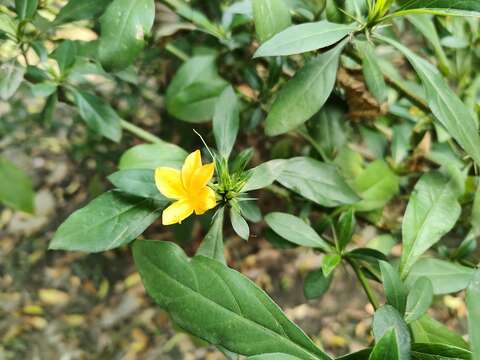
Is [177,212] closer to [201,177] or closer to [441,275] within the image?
[201,177]

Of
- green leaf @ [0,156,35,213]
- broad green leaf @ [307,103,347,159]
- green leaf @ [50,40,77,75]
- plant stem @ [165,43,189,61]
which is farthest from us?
green leaf @ [0,156,35,213]

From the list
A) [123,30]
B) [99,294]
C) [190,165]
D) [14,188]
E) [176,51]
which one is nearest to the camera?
[190,165]

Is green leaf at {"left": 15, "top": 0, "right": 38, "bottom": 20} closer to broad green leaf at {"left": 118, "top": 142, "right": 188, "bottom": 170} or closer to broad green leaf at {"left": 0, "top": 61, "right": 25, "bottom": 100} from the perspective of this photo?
broad green leaf at {"left": 0, "top": 61, "right": 25, "bottom": 100}

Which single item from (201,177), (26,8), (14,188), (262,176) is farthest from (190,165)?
(14,188)

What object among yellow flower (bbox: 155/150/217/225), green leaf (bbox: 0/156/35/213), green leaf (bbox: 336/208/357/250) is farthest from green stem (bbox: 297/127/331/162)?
green leaf (bbox: 0/156/35/213)

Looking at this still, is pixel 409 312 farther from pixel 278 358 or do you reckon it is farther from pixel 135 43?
pixel 135 43

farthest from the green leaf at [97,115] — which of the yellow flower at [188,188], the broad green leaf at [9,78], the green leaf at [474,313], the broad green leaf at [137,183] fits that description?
the green leaf at [474,313]

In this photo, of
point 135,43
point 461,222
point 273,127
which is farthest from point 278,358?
point 461,222
